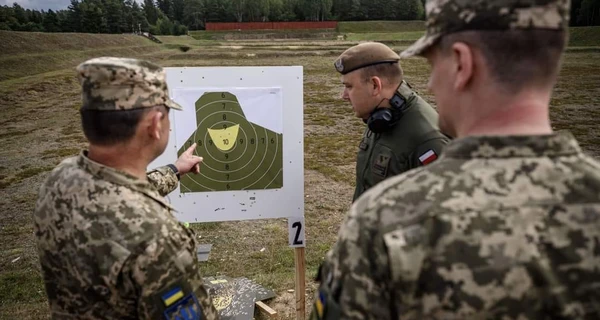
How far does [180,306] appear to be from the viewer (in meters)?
1.76

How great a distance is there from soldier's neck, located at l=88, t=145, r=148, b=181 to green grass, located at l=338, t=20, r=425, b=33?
69582 mm

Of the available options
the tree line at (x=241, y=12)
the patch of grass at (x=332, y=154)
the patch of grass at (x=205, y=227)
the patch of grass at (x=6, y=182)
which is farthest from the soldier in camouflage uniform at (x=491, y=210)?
the tree line at (x=241, y=12)

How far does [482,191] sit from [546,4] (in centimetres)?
48

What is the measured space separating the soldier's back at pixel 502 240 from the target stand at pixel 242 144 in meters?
2.59

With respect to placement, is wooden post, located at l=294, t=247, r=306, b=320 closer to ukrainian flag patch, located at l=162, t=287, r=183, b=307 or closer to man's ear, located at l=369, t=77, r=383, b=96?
man's ear, located at l=369, t=77, r=383, b=96

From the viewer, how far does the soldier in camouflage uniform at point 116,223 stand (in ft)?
5.54

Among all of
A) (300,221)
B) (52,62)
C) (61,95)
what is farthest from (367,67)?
(52,62)

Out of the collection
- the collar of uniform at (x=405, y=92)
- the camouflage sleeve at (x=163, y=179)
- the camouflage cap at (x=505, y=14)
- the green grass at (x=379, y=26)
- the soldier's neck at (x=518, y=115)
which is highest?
the green grass at (x=379, y=26)

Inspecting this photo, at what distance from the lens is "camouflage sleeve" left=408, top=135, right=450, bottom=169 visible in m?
2.75

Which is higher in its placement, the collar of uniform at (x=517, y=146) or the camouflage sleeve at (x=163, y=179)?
the collar of uniform at (x=517, y=146)

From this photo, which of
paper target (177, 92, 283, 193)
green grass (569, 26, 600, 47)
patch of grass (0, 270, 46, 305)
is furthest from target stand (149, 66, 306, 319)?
green grass (569, 26, 600, 47)

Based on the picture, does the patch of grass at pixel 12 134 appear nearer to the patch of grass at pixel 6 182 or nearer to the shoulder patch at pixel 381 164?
the patch of grass at pixel 6 182

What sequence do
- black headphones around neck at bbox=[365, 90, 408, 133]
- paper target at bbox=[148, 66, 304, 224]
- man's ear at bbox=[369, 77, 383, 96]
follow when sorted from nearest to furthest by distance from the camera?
black headphones around neck at bbox=[365, 90, 408, 133] < man's ear at bbox=[369, 77, 383, 96] < paper target at bbox=[148, 66, 304, 224]

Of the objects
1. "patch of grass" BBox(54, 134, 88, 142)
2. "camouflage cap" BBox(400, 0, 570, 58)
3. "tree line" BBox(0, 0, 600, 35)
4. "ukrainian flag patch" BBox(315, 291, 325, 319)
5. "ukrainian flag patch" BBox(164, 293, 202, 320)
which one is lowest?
"patch of grass" BBox(54, 134, 88, 142)
